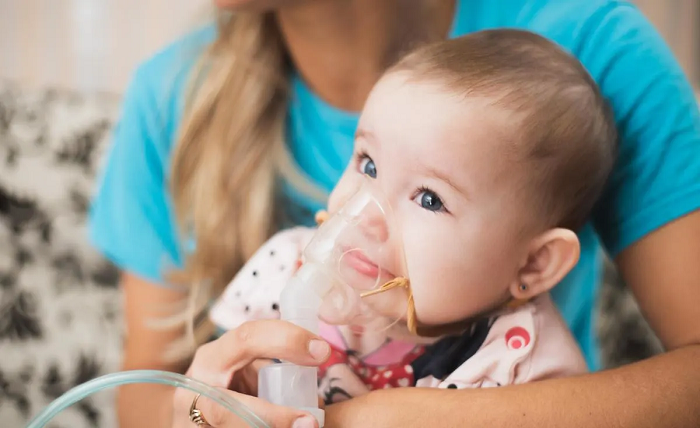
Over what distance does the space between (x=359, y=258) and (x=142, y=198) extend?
0.65 meters

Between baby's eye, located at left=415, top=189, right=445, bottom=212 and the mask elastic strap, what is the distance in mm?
97

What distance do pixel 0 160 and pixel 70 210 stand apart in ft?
0.64

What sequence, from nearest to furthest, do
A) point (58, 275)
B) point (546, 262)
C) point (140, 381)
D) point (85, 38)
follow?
point (140, 381)
point (546, 262)
point (58, 275)
point (85, 38)

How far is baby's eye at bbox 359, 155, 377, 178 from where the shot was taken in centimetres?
98

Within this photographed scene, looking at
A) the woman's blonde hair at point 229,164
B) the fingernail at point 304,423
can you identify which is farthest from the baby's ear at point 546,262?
the woman's blonde hair at point 229,164

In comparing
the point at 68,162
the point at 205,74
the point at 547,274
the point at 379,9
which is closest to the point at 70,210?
the point at 68,162

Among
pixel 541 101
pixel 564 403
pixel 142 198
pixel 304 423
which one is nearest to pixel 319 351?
pixel 304 423

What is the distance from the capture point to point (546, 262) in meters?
1.00

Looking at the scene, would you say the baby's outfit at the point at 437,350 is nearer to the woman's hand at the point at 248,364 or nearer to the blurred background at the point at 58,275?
the woman's hand at the point at 248,364

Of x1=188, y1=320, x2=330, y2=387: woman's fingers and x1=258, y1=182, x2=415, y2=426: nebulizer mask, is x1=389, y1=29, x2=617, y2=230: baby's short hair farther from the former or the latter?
x1=188, y1=320, x2=330, y2=387: woman's fingers

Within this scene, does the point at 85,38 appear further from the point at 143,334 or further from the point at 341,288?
the point at 341,288

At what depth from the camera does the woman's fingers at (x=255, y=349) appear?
0.81 m

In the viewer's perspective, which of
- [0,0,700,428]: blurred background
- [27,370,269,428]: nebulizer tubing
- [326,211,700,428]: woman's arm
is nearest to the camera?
[27,370,269,428]: nebulizer tubing

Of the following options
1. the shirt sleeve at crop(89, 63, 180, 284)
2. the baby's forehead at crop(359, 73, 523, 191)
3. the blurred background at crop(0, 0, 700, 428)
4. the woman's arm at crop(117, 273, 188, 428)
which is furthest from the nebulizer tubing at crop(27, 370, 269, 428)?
the blurred background at crop(0, 0, 700, 428)
